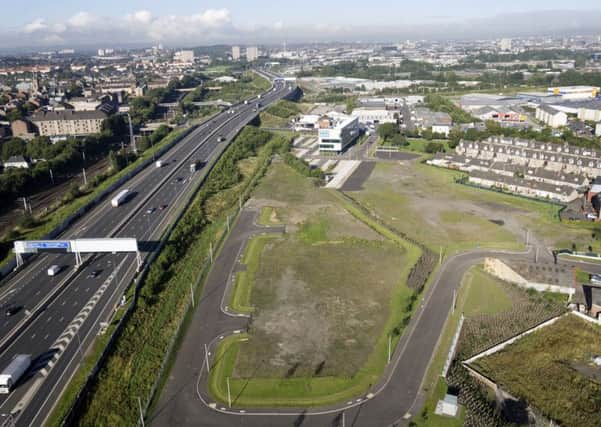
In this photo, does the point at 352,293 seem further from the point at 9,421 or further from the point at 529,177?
the point at 529,177

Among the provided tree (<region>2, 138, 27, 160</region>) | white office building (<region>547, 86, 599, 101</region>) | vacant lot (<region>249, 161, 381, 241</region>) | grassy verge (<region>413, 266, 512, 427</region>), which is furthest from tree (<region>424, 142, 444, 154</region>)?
white office building (<region>547, 86, 599, 101</region>)

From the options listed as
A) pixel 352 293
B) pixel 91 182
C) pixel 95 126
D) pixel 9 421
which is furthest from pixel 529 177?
pixel 95 126

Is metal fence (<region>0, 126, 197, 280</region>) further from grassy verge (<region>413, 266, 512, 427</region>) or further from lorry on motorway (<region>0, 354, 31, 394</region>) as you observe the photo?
grassy verge (<region>413, 266, 512, 427</region>)

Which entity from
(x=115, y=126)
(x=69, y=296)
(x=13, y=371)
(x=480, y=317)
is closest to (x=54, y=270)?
(x=69, y=296)

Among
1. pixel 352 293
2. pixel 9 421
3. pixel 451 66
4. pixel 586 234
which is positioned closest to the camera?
pixel 9 421

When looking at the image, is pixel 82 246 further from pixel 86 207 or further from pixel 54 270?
pixel 86 207

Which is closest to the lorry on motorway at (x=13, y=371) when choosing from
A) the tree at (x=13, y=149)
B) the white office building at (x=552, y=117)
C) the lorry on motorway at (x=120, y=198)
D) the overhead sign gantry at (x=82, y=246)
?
the overhead sign gantry at (x=82, y=246)

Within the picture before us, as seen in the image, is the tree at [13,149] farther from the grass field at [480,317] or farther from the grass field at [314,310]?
the grass field at [480,317]
